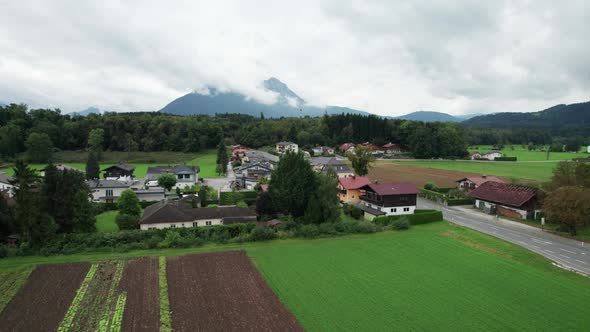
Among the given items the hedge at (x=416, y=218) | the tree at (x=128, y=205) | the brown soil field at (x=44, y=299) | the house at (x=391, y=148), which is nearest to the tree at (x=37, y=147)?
the tree at (x=128, y=205)

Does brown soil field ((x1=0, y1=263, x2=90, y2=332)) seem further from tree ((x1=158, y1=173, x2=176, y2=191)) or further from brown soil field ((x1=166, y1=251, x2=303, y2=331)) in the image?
tree ((x1=158, y1=173, x2=176, y2=191))

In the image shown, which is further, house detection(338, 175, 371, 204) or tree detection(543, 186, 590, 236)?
house detection(338, 175, 371, 204)

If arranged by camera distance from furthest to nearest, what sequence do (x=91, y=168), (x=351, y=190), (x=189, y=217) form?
1. (x=91, y=168)
2. (x=351, y=190)
3. (x=189, y=217)

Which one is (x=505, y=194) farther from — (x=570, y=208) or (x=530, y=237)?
(x=530, y=237)

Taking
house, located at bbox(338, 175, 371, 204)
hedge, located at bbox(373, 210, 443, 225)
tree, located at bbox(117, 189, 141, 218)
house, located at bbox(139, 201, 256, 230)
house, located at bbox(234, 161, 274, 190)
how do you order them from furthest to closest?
house, located at bbox(234, 161, 274, 190)
house, located at bbox(338, 175, 371, 204)
tree, located at bbox(117, 189, 141, 218)
hedge, located at bbox(373, 210, 443, 225)
house, located at bbox(139, 201, 256, 230)

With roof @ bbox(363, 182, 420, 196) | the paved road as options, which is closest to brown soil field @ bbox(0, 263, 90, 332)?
roof @ bbox(363, 182, 420, 196)

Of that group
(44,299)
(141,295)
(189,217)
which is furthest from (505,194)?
(44,299)

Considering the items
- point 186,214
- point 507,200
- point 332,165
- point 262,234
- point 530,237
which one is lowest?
point 530,237
